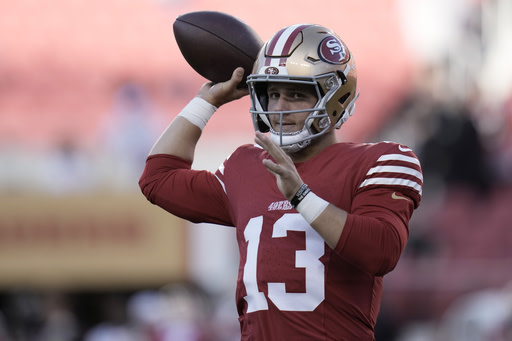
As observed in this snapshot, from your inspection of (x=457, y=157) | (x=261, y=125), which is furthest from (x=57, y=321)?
(x=261, y=125)

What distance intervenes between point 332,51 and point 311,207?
55 cm

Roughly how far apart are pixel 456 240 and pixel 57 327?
144 inches

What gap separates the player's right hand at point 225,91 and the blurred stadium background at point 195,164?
10.6ft

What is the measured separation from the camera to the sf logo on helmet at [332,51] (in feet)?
8.45

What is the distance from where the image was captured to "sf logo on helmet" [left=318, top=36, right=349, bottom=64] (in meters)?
2.58

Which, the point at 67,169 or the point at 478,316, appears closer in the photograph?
the point at 478,316

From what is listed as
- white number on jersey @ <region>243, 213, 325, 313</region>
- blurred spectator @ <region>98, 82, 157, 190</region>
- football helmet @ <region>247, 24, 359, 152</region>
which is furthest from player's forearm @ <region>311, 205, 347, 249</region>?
blurred spectator @ <region>98, 82, 157, 190</region>

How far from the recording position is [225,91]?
2.94 meters

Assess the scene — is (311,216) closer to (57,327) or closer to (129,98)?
(57,327)

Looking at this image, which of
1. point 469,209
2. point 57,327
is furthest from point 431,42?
point 57,327

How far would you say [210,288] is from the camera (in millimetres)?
8133

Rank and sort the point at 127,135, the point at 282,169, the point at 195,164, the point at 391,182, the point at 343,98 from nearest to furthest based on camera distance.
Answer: the point at 282,169 → the point at 391,182 → the point at 343,98 → the point at 195,164 → the point at 127,135

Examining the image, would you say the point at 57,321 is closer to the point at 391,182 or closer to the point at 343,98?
the point at 343,98

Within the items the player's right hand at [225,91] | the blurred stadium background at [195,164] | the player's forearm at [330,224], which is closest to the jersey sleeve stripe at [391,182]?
the player's forearm at [330,224]
